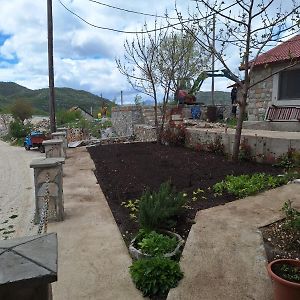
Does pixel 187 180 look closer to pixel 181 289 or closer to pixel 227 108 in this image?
pixel 181 289

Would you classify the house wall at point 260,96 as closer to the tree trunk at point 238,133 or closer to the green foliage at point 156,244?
the tree trunk at point 238,133

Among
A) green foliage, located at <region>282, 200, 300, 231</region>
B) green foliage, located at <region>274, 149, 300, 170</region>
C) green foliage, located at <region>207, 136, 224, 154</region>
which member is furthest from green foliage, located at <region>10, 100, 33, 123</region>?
green foliage, located at <region>282, 200, 300, 231</region>

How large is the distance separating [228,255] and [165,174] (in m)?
3.94

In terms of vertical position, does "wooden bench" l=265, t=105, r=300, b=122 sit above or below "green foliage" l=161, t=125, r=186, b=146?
above

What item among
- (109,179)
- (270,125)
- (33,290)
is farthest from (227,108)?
(33,290)

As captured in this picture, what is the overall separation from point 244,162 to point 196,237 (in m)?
4.53

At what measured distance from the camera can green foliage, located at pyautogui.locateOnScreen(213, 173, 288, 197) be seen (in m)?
5.34

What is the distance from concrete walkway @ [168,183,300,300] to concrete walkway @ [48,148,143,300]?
1.73 ft

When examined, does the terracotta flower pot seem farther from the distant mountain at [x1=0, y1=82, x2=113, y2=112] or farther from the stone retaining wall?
the distant mountain at [x1=0, y1=82, x2=113, y2=112]

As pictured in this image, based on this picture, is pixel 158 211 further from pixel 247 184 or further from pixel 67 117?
pixel 67 117

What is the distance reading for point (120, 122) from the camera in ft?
60.7

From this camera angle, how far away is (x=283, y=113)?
445 inches

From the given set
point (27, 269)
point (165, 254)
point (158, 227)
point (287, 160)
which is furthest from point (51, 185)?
point (287, 160)

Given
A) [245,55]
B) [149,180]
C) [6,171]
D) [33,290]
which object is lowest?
[6,171]
